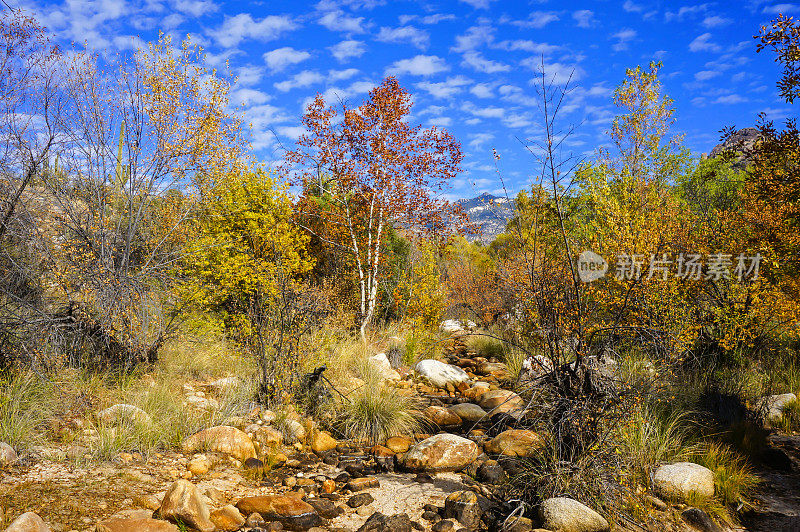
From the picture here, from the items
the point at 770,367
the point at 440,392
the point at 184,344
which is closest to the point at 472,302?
the point at 440,392

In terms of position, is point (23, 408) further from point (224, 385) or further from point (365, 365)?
point (365, 365)

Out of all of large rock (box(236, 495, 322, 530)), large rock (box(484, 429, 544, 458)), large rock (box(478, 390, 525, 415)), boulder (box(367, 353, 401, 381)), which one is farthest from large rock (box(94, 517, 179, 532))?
large rock (box(478, 390, 525, 415))

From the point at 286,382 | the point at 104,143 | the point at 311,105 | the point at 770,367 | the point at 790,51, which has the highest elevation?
the point at 311,105

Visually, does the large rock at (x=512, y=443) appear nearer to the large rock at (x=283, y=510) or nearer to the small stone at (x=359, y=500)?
the small stone at (x=359, y=500)

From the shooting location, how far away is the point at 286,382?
270 inches

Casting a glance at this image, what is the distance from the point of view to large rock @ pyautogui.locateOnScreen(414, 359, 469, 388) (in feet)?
30.5

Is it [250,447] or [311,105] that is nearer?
[250,447]

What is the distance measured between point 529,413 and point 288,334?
12.0 feet

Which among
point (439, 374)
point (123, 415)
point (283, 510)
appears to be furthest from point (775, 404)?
point (123, 415)

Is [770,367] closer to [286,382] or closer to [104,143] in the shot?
[286,382]

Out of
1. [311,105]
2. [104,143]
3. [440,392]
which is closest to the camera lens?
[104,143]

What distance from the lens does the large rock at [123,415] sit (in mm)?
→ 5354

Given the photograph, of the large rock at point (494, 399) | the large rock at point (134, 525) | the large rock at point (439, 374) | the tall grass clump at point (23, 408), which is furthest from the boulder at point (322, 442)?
the large rock at point (439, 374)

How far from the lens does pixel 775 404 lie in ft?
24.3
